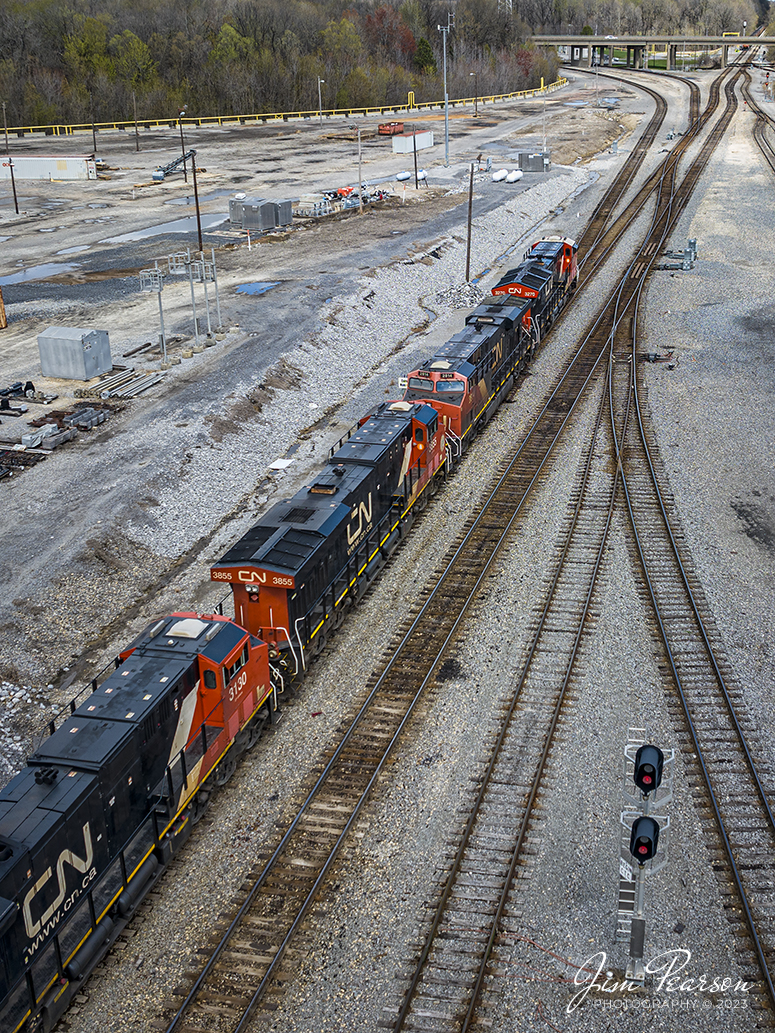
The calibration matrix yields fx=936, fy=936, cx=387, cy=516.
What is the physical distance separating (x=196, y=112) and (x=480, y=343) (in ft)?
391

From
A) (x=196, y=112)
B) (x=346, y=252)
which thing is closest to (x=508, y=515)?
(x=346, y=252)

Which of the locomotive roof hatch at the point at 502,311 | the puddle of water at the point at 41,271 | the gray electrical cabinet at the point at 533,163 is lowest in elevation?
the locomotive roof hatch at the point at 502,311

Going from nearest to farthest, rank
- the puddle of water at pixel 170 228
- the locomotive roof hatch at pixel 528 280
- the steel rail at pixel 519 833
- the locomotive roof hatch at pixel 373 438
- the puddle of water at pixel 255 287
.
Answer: the steel rail at pixel 519 833
the locomotive roof hatch at pixel 373 438
the locomotive roof hatch at pixel 528 280
the puddle of water at pixel 255 287
the puddle of water at pixel 170 228

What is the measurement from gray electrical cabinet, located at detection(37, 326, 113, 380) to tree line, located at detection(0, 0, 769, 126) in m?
98.6

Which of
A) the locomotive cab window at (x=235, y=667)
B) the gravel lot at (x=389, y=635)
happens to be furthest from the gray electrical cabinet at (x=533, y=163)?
the locomotive cab window at (x=235, y=667)

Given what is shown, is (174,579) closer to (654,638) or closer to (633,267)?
(654,638)

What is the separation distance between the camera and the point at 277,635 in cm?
2172

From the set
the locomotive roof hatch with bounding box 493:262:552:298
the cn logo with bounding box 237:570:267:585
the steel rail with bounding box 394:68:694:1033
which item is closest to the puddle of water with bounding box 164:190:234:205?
the locomotive roof hatch with bounding box 493:262:552:298

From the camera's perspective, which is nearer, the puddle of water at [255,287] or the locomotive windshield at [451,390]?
the locomotive windshield at [451,390]

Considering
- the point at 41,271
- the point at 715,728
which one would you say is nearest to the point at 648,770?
the point at 715,728

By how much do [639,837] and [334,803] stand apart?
713 centimetres

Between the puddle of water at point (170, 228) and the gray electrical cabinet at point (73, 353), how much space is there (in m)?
30.0

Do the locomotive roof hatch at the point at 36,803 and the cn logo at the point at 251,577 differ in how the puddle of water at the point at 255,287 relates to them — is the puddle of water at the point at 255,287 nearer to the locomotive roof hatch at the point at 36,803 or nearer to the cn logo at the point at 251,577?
the cn logo at the point at 251,577

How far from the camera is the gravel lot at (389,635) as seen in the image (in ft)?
→ 51.3
